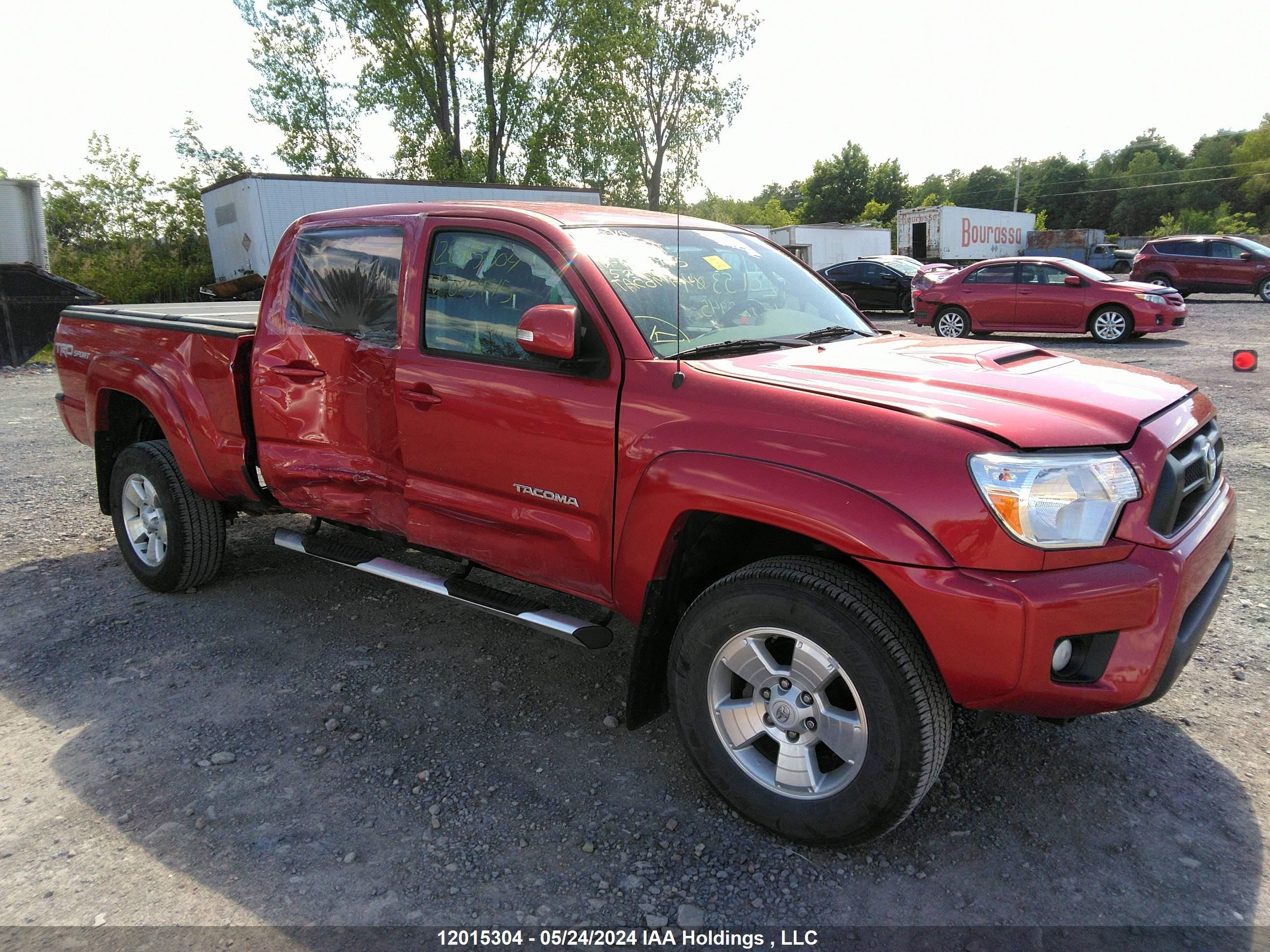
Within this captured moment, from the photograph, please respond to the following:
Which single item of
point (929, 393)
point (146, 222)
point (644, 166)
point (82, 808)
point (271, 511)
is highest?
point (644, 166)

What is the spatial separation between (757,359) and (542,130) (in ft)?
98.9

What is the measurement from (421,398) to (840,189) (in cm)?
7566

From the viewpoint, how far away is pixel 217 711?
3449 mm

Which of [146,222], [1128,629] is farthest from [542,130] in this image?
[1128,629]

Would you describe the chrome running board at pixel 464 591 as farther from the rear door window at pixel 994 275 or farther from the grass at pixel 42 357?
the grass at pixel 42 357

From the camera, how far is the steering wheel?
114 inches

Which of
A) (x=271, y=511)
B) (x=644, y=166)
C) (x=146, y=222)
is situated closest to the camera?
(x=271, y=511)

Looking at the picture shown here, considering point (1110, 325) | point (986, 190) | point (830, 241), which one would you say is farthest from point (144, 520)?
point (986, 190)

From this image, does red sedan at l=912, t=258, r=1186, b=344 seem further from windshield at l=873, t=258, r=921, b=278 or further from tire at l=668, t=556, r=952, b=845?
tire at l=668, t=556, r=952, b=845

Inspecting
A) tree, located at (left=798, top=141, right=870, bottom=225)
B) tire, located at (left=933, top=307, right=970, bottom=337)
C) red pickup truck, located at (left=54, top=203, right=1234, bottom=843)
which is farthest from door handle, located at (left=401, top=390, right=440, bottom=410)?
tree, located at (left=798, top=141, right=870, bottom=225)

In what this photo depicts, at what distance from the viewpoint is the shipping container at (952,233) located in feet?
102

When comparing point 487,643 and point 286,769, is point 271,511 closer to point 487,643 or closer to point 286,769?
point 487,643

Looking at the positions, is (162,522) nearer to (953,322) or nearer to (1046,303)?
(953,322)

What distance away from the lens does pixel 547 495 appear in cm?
303
